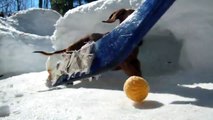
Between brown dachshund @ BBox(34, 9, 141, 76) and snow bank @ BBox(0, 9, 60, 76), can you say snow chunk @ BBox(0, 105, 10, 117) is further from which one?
snow bank @ BBox(0, 9, 60, 76)

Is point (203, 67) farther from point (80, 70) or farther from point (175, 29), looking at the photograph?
point (80, 70)

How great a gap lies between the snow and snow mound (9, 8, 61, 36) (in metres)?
3.53

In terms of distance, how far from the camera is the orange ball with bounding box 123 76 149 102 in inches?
130

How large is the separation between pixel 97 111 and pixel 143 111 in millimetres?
404

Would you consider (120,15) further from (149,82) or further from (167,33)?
(149,82)

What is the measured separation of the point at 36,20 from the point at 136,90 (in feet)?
21.3

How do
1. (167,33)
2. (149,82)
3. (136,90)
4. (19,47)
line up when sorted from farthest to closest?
1. (19,47)
2. (167,33)
3. (149,82)
4. (136,90)

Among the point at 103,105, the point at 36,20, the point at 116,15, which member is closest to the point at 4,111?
the point at 103,105

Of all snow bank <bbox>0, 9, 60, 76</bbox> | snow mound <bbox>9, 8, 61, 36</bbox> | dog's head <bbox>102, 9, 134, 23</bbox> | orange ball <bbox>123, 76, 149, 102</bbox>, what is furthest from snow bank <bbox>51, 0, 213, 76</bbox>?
snow mound <bbox>9, 8, 61, 36</bbox>

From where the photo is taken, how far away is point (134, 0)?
4770 mm

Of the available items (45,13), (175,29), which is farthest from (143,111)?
(45,13)

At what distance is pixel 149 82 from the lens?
4215 millimetres

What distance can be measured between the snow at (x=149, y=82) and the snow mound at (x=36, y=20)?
3525 millimetres

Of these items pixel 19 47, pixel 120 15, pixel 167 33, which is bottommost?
pixel 19 47
